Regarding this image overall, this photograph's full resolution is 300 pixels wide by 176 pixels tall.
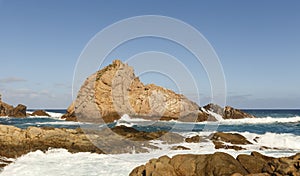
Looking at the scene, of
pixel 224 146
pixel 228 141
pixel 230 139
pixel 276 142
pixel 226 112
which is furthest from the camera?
pixel 226 112

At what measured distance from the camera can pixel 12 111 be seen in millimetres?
96562

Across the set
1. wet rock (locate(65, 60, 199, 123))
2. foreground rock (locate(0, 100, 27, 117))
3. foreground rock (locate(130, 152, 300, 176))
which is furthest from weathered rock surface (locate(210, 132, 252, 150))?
foreground rock (locate(0, 100, 27, 117))

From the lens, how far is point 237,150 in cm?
2525

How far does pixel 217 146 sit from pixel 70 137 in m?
12.3

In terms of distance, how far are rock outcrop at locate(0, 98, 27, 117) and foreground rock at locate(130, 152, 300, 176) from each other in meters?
90.5

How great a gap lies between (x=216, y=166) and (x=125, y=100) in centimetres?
6591

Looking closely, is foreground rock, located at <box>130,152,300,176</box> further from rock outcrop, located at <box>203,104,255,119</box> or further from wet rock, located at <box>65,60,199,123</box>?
rock outcrop, located at <box>203,104,255,119</box>

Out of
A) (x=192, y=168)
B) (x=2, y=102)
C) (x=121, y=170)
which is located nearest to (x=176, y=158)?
(x=192, y=168)

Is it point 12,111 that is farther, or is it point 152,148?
point 12,111

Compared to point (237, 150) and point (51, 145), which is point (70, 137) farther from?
point (237, 150)

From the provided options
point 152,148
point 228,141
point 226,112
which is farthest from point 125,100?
point 152,148

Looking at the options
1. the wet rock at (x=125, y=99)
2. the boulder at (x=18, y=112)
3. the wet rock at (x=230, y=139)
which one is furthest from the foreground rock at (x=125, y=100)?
the wet rock at (x=230, y=139)

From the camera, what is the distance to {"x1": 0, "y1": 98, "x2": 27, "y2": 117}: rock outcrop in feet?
314

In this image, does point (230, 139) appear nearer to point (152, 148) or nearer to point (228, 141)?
point (228, 141)
